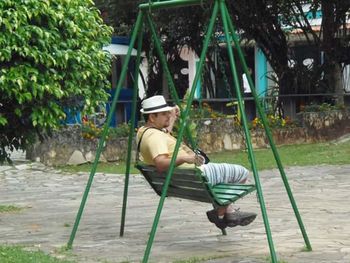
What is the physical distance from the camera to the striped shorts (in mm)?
7043

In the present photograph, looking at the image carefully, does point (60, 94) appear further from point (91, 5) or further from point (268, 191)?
point (268, 191)

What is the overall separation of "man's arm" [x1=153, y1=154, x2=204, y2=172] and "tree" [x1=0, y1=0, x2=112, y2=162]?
1525 mm

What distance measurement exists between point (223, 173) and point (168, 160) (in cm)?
58

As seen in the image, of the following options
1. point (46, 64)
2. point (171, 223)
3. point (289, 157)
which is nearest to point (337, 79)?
point (289, 157)

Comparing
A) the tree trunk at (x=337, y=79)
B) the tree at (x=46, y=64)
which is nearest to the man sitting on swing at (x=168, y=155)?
the tree at (x=46, y=64)

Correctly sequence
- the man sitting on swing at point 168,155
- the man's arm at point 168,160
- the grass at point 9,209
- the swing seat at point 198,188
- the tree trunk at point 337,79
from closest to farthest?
the swing seat at point 198,188, the man's arm at point 168,160, the man sitting on swing at point 168,155, the grass at point 9,209, the tree trunk at point 337,79

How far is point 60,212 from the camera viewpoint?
31.6 ft

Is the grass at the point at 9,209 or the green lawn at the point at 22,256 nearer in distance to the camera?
the green lawn at the point at 22,256

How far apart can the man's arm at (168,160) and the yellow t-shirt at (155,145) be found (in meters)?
0.05

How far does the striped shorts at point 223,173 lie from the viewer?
7.04 metres

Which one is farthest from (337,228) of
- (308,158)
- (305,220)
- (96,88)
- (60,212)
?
(308,158)

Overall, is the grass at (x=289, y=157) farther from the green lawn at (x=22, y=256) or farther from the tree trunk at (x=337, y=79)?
the green lawn at (x=22, y=256)

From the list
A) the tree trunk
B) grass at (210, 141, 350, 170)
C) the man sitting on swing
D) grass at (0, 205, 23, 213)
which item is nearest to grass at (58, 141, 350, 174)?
grass at (210, 141, 350, 170)

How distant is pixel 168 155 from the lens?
272 inches
